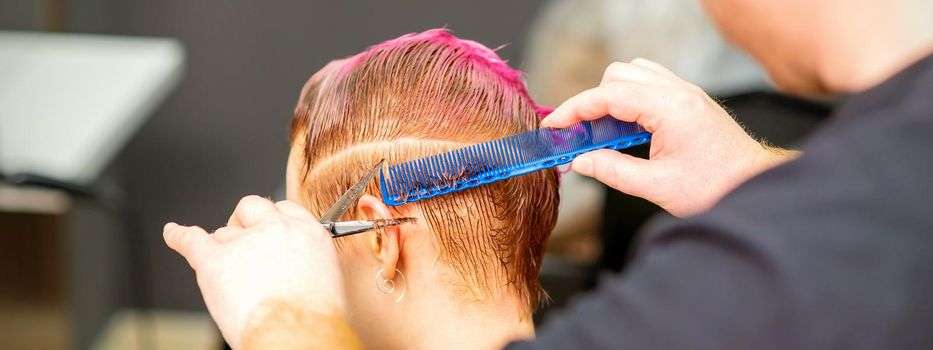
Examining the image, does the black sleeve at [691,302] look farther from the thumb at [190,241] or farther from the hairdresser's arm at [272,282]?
the thumb at [190,241]

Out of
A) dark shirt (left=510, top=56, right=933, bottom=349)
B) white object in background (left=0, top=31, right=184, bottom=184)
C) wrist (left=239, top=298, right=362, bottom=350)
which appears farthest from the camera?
white object in background (left=0, top=31, right=184, bottom=184)

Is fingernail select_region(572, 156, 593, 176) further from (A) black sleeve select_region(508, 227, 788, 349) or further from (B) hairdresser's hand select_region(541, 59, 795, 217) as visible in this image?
(A) black sleeve select_region(508, 227, 788, 349)

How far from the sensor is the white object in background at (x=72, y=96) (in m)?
2.04

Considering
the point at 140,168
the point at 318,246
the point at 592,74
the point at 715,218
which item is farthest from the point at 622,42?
the point at 715,218

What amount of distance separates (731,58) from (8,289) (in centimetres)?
181

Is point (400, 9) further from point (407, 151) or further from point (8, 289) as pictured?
point (407, 151)

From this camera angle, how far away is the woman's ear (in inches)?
41.1

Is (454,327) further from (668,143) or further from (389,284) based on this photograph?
(668,143)

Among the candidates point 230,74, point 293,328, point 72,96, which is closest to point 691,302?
point 293,328

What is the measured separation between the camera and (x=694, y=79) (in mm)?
2426

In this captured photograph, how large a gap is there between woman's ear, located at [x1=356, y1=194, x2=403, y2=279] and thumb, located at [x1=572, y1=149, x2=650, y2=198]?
8.2 inches

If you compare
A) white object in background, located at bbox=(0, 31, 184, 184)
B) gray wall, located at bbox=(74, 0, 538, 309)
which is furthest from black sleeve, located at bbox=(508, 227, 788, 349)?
gray wall, located at bbox=(74, 0, 538, 309)

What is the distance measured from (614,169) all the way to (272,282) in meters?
0.37

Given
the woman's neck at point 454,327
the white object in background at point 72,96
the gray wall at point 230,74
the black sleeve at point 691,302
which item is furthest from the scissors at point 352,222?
the gray wall at point 230,74
